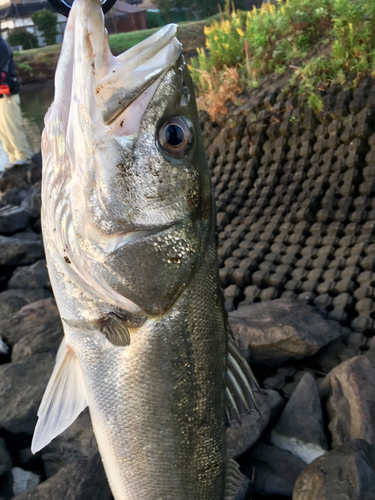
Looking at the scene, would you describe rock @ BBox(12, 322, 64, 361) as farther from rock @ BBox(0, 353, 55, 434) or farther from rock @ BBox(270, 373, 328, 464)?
rock @ BBox(270, 373, 328, 464)

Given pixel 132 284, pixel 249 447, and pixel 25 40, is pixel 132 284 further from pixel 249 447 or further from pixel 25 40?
pixel 25 40

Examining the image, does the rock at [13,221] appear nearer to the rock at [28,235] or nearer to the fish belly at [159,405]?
the rock at [28,235]

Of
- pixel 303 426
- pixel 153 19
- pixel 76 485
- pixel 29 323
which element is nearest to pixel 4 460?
pixel 76 485

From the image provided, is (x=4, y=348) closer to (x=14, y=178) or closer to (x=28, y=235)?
(x=28, y=235)

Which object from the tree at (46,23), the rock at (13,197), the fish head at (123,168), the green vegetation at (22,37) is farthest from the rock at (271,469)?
the green vegetation at (22,37)

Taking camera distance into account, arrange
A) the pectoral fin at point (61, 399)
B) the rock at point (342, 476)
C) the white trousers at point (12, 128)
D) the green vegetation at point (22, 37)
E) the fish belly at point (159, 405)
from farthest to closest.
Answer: the green vegetation at point (22, 37) < the white trousers at point (12, 128) < the rock at point (342, 476) < the pectoral fin at point (61, 399) < the fish belly at point (159, 405)

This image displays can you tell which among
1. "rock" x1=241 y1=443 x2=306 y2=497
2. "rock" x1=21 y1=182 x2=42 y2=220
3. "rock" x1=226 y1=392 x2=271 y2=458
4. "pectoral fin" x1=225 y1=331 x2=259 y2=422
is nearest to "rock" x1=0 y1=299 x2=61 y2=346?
A: "rock" x1=226 y1=392 x2=271 y2=458
